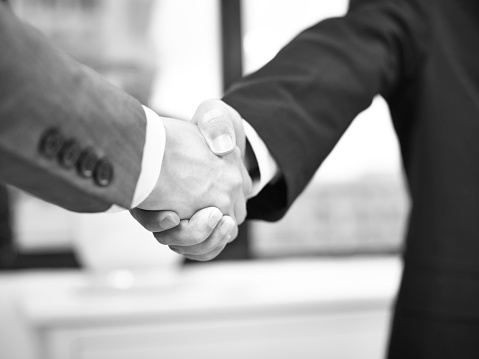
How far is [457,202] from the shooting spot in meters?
0.97

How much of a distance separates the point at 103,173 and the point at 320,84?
43cm

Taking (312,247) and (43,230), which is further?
(312,247)

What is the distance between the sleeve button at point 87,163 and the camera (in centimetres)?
63

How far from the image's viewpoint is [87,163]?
0.64 metres

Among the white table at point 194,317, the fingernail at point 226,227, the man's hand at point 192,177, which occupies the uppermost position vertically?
the man's hand at point 192,177

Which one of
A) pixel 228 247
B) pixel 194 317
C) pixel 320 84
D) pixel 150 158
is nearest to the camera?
pixel 150 158

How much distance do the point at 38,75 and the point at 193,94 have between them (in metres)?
1.64

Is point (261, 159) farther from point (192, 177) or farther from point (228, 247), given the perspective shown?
point (228, 247)

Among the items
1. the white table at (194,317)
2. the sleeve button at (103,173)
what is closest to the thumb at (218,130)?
the sleeve button at (103,173)

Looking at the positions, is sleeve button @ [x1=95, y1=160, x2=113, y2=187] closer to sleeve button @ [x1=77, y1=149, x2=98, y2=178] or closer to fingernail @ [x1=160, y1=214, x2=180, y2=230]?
sleeve button @ [x1=77, y1=149, x2=98, y2=178]

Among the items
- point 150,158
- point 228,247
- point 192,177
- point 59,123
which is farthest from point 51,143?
point 228,247

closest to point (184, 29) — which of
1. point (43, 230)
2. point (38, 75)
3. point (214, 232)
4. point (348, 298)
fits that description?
point (43, 230)

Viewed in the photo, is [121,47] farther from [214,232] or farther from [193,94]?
[214,232]

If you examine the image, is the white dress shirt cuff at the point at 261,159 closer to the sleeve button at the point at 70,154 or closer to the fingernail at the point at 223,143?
the fingernail at the point at 223,143
